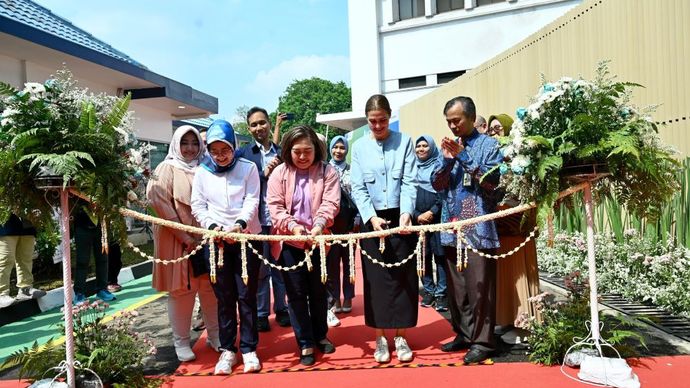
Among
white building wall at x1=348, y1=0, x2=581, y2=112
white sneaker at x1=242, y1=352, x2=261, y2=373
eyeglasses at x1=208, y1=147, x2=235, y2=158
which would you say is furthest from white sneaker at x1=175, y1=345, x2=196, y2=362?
white building wall at x1=348, y1=0, x2=581, y2=112

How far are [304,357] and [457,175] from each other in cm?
174

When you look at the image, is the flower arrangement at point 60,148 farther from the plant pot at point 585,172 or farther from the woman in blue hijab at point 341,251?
the plant pot at point 585,172

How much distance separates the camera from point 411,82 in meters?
20.9

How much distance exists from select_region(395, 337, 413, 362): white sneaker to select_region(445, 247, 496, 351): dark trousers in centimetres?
44

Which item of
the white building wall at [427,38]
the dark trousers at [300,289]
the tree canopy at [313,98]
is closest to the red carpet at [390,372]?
the dark trousers at [300,289]

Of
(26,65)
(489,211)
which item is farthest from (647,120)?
(26,65)

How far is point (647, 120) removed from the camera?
3.28 meters

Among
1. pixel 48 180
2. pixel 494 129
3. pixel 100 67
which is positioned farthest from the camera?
pixel 100 67

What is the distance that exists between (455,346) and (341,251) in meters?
1.82

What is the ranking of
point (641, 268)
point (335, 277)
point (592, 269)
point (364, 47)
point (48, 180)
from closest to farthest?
1. point (48, 180)
2. point (592, 269)
3. point (641, 268)
4. point (335, 277)
5. point (364, 47)

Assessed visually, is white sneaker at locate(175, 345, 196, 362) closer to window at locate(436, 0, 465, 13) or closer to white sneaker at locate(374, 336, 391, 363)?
white sneaker at locate(374, 336, 391, 363)

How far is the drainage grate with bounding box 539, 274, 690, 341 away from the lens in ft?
13.7

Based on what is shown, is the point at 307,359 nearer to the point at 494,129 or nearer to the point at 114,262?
the point at 494,129

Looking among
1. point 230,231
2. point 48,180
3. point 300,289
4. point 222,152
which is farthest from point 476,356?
point 48,180
